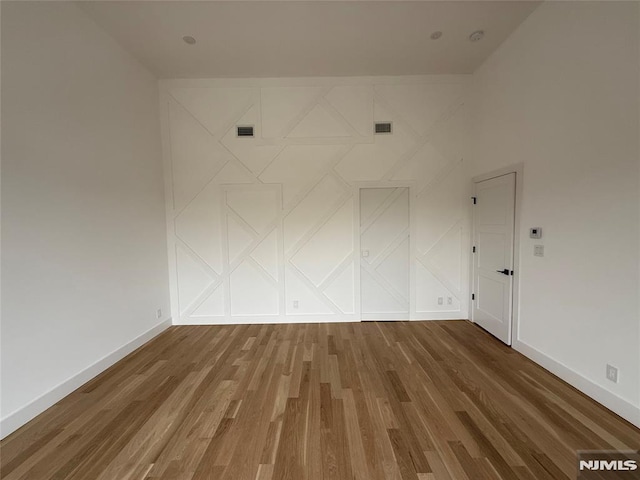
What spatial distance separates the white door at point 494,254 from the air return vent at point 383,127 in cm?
156

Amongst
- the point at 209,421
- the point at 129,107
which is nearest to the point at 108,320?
the point at 209,421

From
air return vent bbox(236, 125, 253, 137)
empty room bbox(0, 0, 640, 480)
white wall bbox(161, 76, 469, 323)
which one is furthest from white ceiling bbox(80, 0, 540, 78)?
air return vent bbox(236, 125, 253, 137)

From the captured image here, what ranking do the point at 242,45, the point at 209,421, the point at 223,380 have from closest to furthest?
1. the point at 209,421
2. the point at 223,380
3. the point at 242,45

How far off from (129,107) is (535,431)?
5231 mm

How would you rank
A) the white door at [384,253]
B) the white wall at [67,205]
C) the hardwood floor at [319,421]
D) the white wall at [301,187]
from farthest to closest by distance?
the white door at [384,253]
the white wall at [301,187]
the white wall at [67,205]
the hardwood floor at [319,421]

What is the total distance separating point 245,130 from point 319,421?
3753mm

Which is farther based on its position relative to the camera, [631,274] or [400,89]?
[400,89]

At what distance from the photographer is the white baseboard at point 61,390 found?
1.81 metres

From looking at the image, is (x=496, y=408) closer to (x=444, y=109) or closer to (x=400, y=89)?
(x=444, y=109)

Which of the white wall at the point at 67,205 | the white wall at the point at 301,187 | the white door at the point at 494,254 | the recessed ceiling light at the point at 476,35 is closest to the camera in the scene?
the white wall at the point at 67,205

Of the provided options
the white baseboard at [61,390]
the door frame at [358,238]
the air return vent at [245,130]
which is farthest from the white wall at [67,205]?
the door frame at [358,238]

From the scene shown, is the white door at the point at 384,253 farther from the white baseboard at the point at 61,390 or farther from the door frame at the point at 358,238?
the white baseboard at the point at 61,390

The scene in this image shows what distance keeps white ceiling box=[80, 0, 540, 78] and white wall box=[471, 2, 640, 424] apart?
2.05 feet

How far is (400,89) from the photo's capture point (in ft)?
12.0
